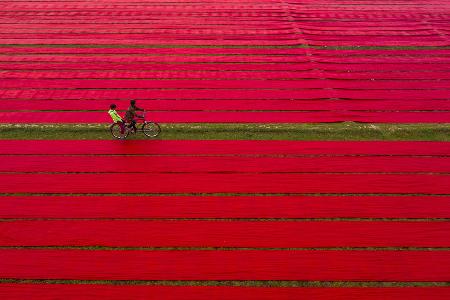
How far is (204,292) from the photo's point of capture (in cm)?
702

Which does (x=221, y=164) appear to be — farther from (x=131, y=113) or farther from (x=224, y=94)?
(x=224, y=94)

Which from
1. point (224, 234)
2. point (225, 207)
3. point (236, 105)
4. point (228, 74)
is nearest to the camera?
point (224, 234)

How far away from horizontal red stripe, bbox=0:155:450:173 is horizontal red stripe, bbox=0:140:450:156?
0.25 m

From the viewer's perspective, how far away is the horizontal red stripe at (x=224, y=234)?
7.90m

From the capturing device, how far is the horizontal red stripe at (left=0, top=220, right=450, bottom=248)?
790 centimetres

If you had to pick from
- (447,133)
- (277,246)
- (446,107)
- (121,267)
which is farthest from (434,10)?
(121,267)

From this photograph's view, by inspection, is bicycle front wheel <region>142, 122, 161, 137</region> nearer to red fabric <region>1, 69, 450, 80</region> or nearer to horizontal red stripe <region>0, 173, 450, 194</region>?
horizontal red stripe <region>0, 173, 450, 194</region>

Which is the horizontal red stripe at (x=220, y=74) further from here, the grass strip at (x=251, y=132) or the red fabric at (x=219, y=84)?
the grass strip at (x=251, y=132)

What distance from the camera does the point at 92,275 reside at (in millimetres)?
7281

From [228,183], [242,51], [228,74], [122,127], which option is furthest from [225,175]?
[242,51]

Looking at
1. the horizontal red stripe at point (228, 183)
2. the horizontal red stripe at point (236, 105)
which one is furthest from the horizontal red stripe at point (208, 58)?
the horizontal red stripe at point (228, 183)

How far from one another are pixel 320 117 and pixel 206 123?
3567 mm

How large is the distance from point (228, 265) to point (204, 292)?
0.74 metres

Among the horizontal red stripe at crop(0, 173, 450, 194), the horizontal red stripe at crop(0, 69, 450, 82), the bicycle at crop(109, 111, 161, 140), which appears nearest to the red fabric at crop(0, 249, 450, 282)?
the horizontal red stripe at crop(0, 173, 450, 194)
